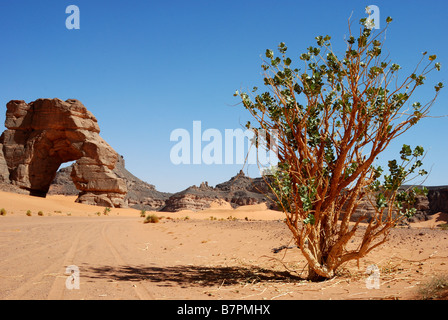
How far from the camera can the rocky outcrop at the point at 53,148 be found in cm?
3588

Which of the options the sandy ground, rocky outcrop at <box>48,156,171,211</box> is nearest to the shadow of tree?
the sandy ground

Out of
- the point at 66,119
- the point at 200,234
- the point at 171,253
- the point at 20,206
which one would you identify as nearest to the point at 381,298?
the point at 171,253

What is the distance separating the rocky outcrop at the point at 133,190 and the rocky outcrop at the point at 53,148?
2473 centimetres

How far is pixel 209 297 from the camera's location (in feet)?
16.1

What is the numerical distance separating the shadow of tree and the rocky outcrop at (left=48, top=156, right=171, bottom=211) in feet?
187

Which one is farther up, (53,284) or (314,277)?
(53,284)

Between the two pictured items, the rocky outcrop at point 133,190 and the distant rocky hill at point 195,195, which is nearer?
the distant rocky hill at point 195,195

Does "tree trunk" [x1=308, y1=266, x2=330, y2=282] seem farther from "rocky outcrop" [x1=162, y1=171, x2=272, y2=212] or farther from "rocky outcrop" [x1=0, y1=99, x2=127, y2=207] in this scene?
"rocky outcrop" [x1=162, y1=171, x2=272, y2=212]

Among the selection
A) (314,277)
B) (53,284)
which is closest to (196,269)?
(314,277)

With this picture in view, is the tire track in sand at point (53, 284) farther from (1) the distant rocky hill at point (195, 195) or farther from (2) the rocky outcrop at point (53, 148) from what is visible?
(1) the distant rocky hill at point (195, 195)

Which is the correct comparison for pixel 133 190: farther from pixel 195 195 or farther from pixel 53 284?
pixel 53 284

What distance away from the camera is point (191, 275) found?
6895 mm

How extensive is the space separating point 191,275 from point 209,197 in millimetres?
54853

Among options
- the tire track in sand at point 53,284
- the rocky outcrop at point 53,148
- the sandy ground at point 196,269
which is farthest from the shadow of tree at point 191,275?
the rocky outcrop at point 53,148
